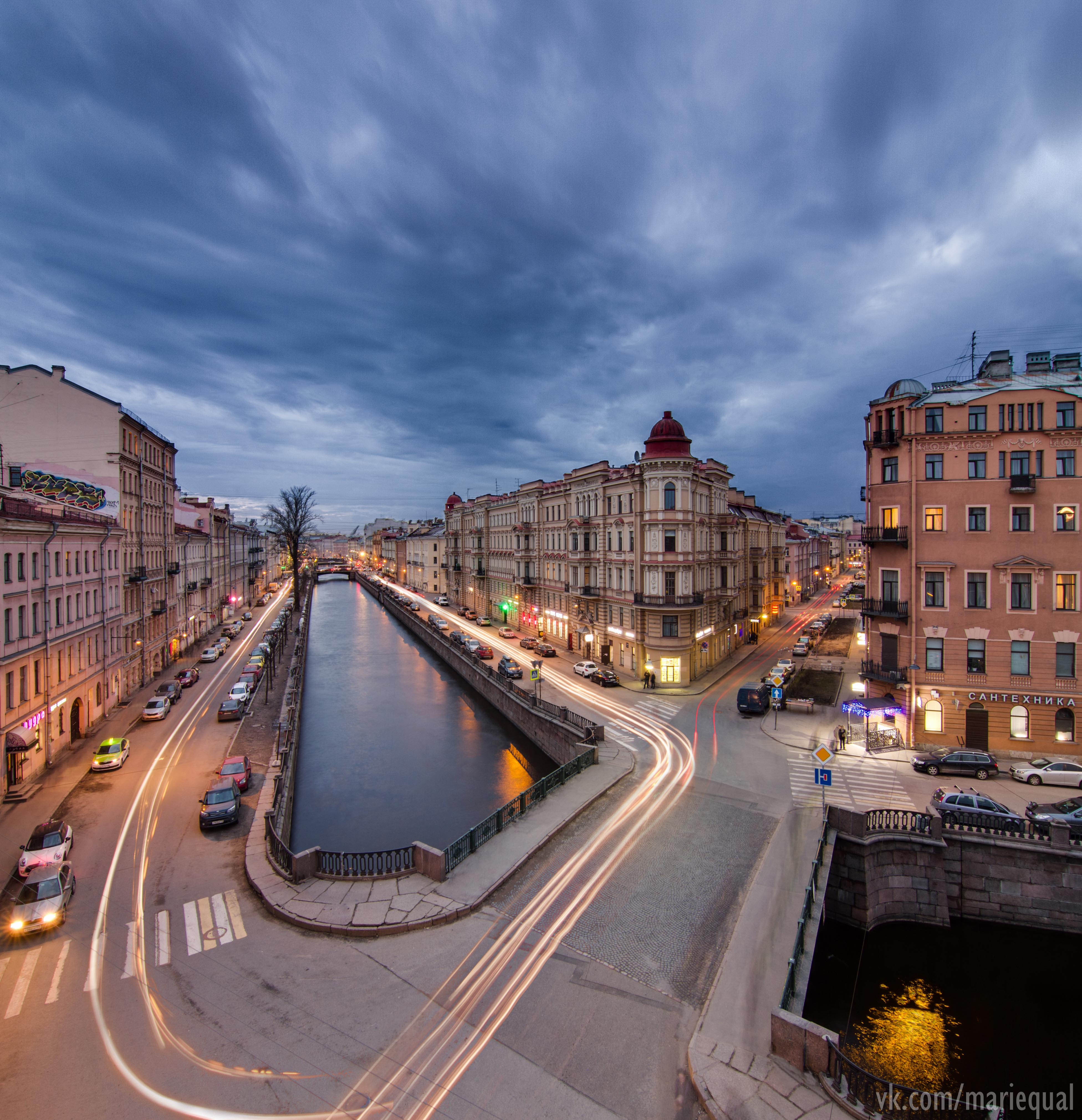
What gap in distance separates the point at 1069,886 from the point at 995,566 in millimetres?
12920

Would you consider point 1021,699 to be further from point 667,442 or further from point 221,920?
point 221,920

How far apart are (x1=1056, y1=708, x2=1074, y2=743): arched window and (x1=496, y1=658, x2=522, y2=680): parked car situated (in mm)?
28652

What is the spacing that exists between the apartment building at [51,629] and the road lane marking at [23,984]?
12356 millimetres

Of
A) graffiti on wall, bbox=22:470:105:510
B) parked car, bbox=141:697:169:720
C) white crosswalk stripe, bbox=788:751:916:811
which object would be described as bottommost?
white crosswalk stripe, bbox=788:751:916:811

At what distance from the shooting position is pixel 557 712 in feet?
101

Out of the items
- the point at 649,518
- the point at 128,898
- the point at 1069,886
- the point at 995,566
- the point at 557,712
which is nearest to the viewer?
the point at 128,898

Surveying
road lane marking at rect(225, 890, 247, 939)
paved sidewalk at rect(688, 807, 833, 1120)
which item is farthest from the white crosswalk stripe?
road lane marking at rect(225, 890, 247, 939)

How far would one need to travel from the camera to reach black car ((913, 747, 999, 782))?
23.0 meters

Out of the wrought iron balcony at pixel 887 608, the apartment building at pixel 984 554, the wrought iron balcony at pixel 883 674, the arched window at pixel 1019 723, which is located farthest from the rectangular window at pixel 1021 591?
the wrought iron balcony at pixel 883 674

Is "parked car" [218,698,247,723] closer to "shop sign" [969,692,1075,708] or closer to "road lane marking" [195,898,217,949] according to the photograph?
"road lane marking" [195,898,217,949]

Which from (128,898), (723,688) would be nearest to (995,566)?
(723,688)

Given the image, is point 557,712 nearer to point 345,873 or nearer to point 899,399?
point 345,873

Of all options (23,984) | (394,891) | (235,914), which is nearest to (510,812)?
(394,891)

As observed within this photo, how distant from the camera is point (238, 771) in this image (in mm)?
23609
